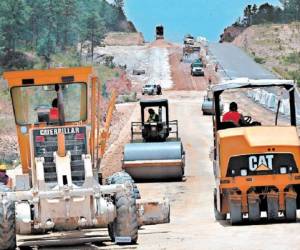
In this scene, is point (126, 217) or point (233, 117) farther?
point (233, 117)

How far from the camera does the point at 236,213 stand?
17.8 meters

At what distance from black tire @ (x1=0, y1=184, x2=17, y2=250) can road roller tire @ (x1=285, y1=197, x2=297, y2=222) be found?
541 cm

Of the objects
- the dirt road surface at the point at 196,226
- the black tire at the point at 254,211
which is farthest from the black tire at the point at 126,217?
the black tire at the point at 254,211

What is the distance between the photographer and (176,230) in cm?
1766

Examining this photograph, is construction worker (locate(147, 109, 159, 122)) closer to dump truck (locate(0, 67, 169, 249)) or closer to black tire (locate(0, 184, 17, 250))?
dump truck (locate(0, 67, 169, 249))

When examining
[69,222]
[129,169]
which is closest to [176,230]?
[69,222]

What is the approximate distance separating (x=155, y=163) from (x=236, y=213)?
12.5 meters

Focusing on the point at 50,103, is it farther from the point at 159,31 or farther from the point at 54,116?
the point at 159,31

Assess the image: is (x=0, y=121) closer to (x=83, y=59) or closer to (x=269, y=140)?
(x=269, y=140)

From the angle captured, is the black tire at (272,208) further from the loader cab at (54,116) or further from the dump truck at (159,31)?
the dump truck at (159,31)

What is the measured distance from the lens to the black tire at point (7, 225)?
14.4 meters

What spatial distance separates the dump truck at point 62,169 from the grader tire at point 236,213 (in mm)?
1792

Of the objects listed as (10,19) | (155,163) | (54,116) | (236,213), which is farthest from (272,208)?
(10,19)

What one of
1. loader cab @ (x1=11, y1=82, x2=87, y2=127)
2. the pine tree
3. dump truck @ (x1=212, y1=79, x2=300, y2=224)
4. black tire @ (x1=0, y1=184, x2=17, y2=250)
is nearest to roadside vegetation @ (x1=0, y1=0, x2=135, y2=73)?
the pine tree
